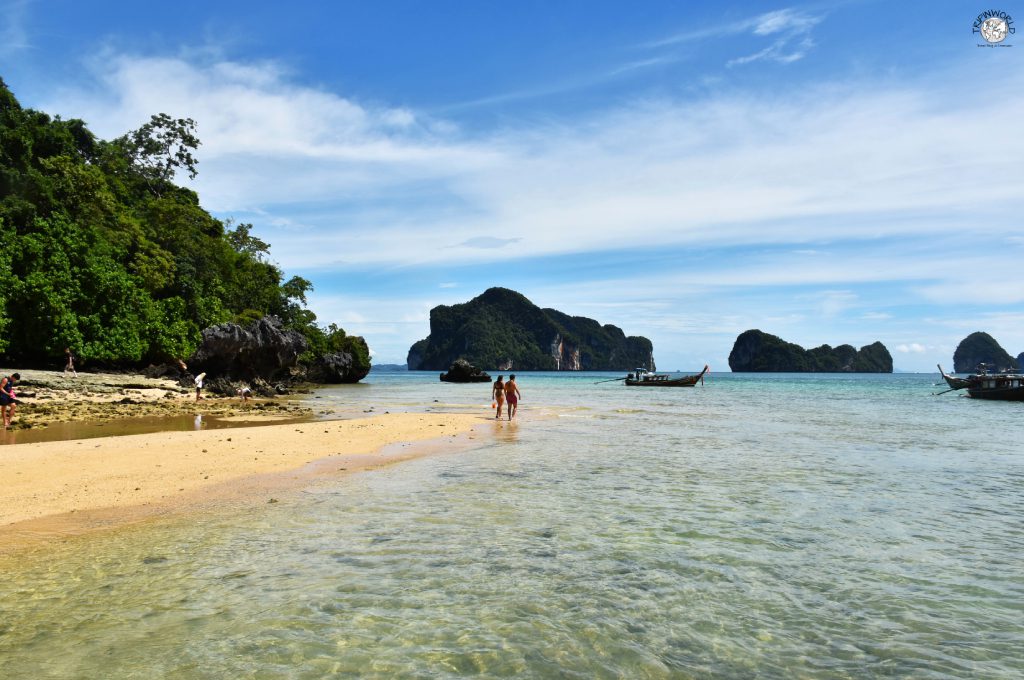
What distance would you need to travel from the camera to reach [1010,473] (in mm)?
16297

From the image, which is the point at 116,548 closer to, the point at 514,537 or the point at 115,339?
the point at 514,537

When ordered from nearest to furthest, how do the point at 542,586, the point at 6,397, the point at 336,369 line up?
1. the point at 542,586
2. the point at 6,397
3. the point at 336,369

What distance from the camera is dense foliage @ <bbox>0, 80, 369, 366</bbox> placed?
1410 inches

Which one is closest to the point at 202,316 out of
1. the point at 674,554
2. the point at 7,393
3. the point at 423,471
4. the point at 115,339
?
the point at 115,339

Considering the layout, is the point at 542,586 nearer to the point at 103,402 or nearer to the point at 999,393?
the point at 103,402

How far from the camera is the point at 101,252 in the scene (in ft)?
135

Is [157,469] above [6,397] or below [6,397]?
below

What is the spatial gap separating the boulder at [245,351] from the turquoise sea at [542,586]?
38.9 m

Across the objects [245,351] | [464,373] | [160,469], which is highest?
[245,351]

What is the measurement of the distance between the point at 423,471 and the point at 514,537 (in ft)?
20.6

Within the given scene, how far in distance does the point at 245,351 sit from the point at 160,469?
3893 cm

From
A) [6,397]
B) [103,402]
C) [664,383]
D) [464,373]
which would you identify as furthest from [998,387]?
[6,397]

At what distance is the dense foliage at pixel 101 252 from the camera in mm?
35812

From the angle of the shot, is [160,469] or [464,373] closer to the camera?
[160,469]
